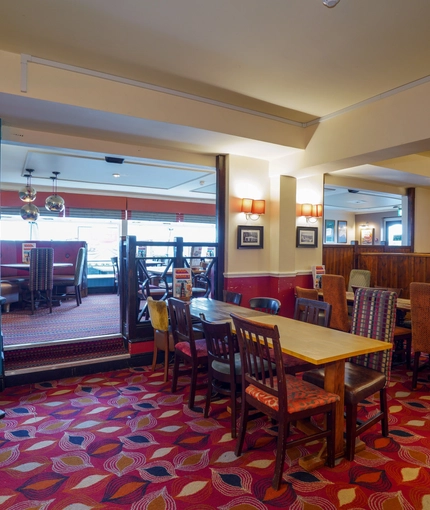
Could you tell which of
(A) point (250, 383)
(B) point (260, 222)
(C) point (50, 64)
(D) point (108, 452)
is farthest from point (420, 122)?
(D) point (108, 452)

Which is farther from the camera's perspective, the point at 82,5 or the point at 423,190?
the point at 423,190

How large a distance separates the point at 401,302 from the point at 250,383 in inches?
111

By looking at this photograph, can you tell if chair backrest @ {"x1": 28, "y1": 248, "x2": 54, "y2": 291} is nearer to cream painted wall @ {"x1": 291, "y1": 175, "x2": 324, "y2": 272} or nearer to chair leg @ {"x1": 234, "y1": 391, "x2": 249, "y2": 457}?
cream painted wall @ {"x1": 291, "y1": 175, "x2": 324, "y2": 272}

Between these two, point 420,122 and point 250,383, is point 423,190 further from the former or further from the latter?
point 250,383

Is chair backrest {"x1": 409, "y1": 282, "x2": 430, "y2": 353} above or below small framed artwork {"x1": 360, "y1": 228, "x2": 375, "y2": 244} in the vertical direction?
below

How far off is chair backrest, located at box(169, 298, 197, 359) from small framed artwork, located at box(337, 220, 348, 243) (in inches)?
446

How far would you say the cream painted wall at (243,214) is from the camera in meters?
5.08

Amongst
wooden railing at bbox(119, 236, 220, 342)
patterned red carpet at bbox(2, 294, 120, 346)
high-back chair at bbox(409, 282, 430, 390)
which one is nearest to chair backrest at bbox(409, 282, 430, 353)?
high-back chair at bbox(409, 282, 430, 390)

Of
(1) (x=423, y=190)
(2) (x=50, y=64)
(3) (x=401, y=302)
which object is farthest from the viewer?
(1) (x=423, y=190)

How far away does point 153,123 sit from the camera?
12.5 ft

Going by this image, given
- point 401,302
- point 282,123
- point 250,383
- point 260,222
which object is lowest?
point 250,383

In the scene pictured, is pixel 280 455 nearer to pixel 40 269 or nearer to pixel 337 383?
pixel 337 383

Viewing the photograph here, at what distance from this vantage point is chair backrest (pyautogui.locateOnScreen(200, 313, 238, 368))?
8.63 feet

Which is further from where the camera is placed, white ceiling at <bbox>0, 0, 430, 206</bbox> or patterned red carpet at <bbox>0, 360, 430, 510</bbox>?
white ceiling at <bbox>0, 0, 430, 206</bbox>
